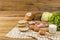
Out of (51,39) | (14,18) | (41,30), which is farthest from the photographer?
(14,18)

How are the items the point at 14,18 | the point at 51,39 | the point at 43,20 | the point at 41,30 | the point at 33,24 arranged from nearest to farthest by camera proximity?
the point at 51,39 → the point at 41,30 → the point at 33,24 → the point at 43,20 → the point at 14,18

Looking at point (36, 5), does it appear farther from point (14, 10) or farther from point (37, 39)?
point (37, 39)

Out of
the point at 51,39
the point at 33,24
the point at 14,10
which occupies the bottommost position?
the point at 51,39

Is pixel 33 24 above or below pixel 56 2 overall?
below

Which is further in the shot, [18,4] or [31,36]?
[18,4]

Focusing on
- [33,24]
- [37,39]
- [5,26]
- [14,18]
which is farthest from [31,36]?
[14,18]

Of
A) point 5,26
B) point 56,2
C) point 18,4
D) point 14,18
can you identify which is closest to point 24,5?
point 18,4
